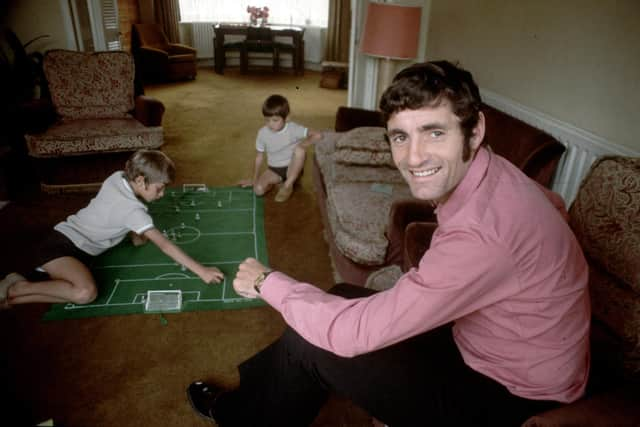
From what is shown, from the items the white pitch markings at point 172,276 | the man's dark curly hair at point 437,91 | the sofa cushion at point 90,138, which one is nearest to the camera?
the man's dark curly hair at point 437,91

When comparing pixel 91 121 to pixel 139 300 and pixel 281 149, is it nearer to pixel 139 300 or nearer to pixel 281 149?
pixel 281 149

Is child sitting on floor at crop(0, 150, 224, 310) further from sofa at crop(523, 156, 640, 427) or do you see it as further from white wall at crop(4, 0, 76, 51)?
white wall at crop(4, 0, 76, 51)

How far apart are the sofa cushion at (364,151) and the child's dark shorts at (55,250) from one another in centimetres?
152

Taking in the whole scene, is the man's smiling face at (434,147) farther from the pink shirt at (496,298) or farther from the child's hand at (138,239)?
the child's hand at (138,239)

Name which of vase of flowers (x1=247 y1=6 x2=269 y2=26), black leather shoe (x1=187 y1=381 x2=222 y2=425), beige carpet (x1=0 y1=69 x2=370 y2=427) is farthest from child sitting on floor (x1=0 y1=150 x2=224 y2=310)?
vase of flowers (x1=247 y1=6 x2=269 y2=26)

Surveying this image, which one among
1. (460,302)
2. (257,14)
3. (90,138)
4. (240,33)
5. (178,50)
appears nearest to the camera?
(460,302)

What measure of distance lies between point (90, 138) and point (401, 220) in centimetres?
243

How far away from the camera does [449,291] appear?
89cm

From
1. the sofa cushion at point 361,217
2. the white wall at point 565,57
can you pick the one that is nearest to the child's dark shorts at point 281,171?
the sofa cushion at point 361,217

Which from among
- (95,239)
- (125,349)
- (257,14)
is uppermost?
A: (257,14)

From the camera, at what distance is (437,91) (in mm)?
988

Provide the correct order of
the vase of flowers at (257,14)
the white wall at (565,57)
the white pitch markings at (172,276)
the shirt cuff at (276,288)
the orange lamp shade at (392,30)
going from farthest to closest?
1. the vase of flowers at (257,14)
2. the orange lamp shade at (392,30)
3. the white pitch markings at (172,276)
4. the white wall at (565,57)
5. the shirt cuff at (276,288)

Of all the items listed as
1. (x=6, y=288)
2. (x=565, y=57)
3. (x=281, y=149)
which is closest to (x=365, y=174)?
(x=281, y=149)

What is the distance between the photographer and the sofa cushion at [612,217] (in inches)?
48.4
